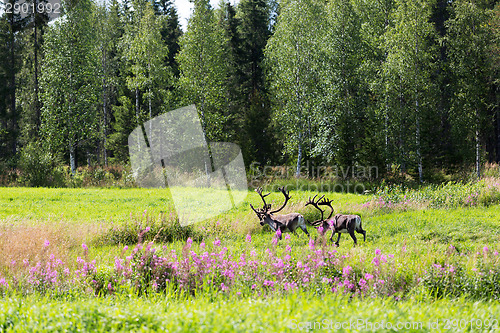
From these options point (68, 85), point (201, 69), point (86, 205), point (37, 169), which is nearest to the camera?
point (86, 205)

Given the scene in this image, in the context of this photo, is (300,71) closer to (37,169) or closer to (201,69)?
(201,69)

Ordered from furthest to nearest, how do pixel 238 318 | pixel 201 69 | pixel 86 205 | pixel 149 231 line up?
pixel 201 69 < pixel 86 205 < pixel 149 231 < pixel 238 318

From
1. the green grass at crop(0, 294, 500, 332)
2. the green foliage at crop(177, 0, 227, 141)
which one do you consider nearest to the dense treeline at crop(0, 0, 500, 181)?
the green foliage at crop(177, 0, 227, 141)

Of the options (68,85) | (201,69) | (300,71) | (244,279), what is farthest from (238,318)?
(68,85)

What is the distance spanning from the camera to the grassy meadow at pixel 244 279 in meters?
4.12

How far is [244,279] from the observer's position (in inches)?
243

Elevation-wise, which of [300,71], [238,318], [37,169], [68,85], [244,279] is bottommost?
[244,279]

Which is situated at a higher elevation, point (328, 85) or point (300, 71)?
point (300, 71)

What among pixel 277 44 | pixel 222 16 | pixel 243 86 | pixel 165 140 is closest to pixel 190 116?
pixel 165 140

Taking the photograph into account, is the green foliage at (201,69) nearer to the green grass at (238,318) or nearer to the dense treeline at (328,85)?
the dense treeline at (328,85)

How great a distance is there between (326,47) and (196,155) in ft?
42.2

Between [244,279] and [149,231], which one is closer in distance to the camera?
[244,279]

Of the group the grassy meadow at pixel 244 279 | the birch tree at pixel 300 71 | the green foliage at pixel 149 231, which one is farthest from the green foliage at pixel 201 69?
the green foliage at pixel 149 231

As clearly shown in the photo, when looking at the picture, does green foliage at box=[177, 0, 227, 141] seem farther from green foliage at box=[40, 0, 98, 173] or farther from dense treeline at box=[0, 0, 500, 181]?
green foliage at box=[40, 0, 98, 173]
